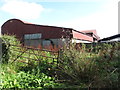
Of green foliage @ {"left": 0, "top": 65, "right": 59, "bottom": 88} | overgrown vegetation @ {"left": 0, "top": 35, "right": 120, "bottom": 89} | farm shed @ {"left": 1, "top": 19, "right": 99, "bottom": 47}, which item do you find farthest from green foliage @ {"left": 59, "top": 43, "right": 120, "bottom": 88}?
farm shed @ {"left": 1, "top": 19, "right": 99, "bottom": 47}

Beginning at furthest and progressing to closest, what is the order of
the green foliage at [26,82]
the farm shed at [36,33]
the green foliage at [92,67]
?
1. the farm shed at [36,33]
2. the green foliage at [26,82]
3. the green foliage at [92,67]

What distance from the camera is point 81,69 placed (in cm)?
405

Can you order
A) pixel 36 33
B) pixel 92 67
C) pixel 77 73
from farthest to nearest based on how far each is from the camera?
pixel 36 33
pixel 77 73
pixel 92 67

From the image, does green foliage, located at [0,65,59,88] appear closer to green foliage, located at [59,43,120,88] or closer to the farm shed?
green foliage, located at [59,43,120,88]

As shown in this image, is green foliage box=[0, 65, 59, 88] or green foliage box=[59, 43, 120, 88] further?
green foliage box=[0, 65, 59, 88]

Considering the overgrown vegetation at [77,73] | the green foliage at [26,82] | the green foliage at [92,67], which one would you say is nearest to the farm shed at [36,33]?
the overgrown vegetation at [77,73]

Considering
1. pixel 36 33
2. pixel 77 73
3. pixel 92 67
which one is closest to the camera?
pixel 92 67

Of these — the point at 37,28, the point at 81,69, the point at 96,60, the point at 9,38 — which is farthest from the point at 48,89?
the point at 37,28

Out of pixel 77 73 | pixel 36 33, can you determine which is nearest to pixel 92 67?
pixel 77 73

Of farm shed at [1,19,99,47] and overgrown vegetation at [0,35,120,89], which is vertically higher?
farm shed at [1,19,99,47]

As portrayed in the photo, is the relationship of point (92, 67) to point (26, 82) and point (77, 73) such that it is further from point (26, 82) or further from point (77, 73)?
point (26, 82)

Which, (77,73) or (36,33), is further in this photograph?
(36,33)

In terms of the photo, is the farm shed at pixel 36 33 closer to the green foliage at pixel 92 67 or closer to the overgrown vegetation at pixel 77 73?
the overgrown vegetation at pixel 77 73

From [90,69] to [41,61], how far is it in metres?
2.45
